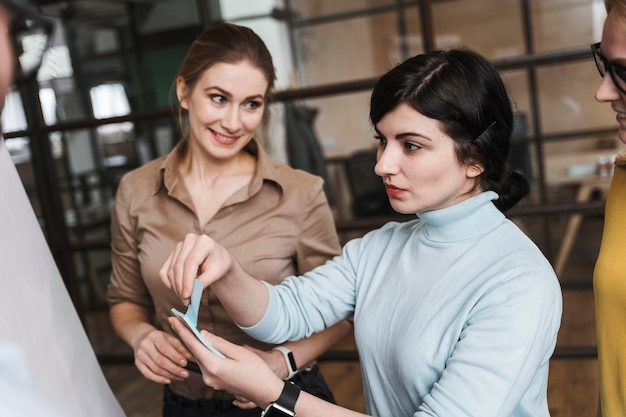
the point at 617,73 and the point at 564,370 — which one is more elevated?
the point at 617,73

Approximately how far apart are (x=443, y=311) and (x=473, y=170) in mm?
233

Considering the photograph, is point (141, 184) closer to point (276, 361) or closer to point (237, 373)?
point (276, 361)

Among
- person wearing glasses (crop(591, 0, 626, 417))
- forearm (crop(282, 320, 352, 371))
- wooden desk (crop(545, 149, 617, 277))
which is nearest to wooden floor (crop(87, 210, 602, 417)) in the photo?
wooden desk (crop(545, 149, 617, 277))

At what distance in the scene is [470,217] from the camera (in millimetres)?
1094

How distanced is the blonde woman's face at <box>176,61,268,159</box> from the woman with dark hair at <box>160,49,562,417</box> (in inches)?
15.1

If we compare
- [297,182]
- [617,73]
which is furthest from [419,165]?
[297,182]

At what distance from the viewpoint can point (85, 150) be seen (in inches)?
165

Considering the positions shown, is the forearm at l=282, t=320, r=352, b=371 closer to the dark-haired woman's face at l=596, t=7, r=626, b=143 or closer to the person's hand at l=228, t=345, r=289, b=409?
the person's hand at l=228, t=345, r=289, b=409

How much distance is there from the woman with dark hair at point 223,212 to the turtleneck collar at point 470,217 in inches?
15.4

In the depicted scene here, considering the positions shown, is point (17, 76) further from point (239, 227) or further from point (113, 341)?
point (113, 341)

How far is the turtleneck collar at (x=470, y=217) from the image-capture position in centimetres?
109

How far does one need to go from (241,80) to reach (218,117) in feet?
0.30

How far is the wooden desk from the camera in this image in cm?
408

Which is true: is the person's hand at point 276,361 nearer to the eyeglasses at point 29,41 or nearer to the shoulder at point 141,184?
the shoulder at point 141,184
